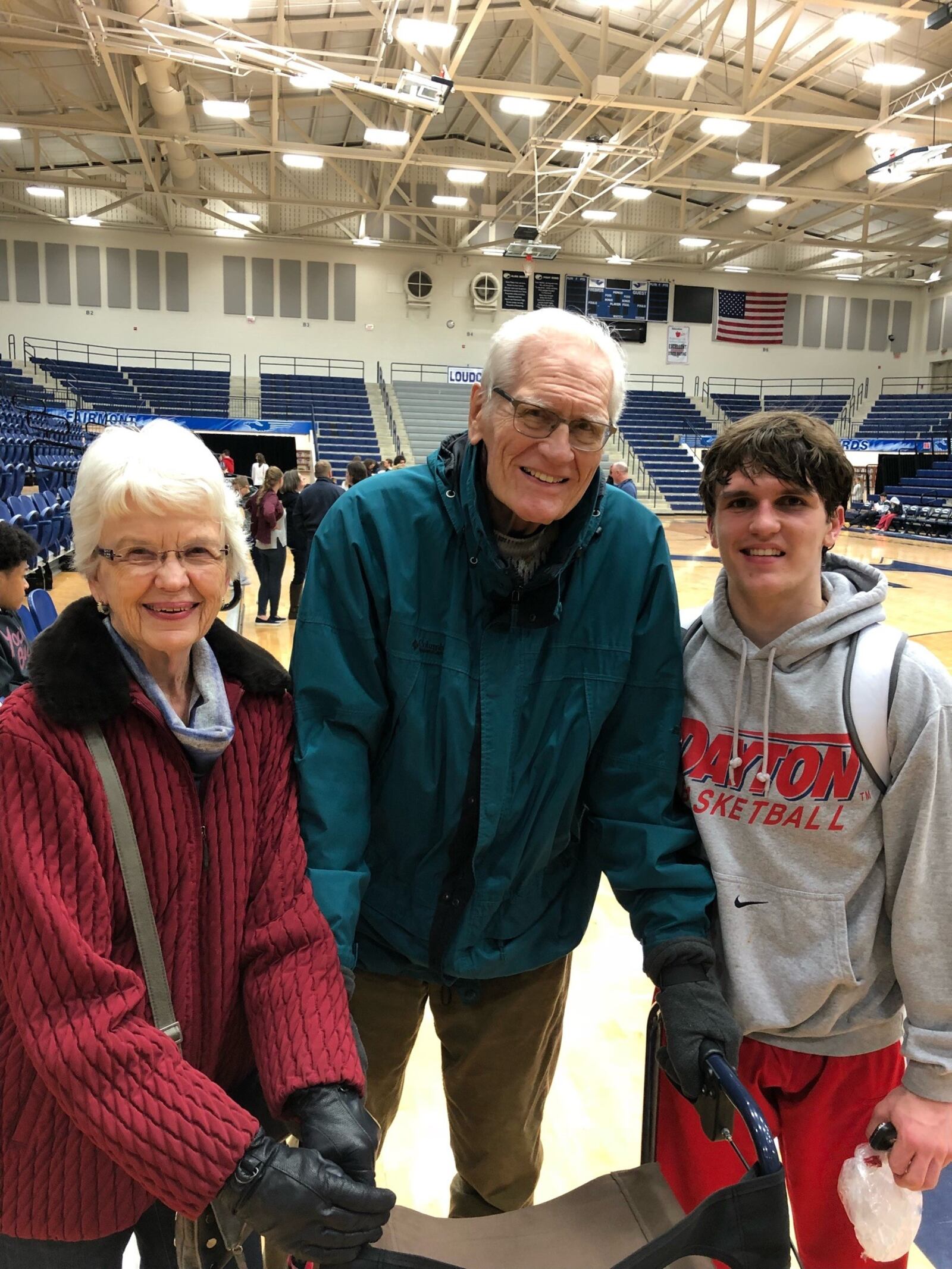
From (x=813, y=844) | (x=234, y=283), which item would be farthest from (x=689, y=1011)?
(x=234, y=283)

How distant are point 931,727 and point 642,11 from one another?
14529mm

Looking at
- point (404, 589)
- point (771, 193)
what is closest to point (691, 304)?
point (771, 193)

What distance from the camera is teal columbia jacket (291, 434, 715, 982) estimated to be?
4.13 ft

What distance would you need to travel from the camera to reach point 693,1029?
3.84 ft

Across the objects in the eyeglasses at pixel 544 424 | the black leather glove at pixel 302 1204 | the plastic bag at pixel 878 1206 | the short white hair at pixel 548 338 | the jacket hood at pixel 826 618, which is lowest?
the plastic bag at pixel 878 1206

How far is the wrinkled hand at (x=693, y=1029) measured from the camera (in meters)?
1.15

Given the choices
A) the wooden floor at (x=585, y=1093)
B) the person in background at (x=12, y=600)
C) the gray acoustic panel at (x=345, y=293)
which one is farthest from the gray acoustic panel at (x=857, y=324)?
the person in background at (x=12, y=600)

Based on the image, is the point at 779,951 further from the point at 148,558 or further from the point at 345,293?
the point at 345,293

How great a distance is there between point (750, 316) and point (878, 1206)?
25.4 meters

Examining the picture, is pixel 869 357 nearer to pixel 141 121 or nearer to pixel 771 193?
pixel 771 193

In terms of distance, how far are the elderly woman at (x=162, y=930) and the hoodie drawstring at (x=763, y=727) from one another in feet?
2.11

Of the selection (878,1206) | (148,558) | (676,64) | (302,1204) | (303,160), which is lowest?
(878,1206)

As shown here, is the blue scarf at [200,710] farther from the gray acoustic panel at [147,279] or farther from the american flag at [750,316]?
the american flag at [750,316]

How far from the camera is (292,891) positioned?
3.67ft
